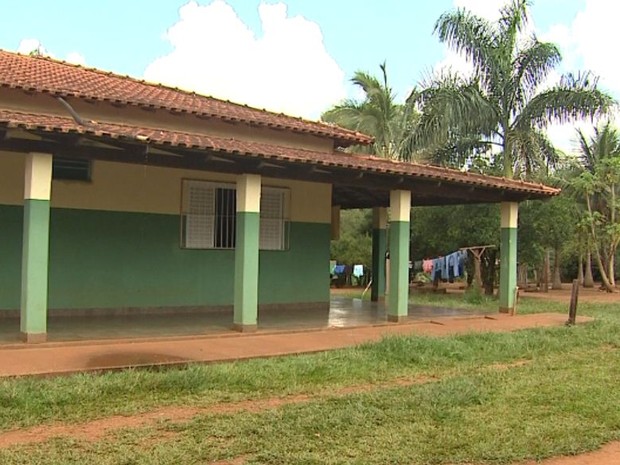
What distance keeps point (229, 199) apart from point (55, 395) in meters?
7.41

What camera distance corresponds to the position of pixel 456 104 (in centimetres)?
1975

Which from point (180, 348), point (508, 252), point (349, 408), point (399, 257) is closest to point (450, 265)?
point (508, 252)

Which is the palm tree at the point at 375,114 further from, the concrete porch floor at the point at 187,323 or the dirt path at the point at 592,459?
the dirt path at the point at 592,459

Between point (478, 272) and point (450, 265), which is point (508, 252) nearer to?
point (478, 272)

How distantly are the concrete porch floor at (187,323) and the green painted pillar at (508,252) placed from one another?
2.59 ft

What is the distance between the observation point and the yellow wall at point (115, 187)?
36.4 ft

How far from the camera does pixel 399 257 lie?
12.5 meters

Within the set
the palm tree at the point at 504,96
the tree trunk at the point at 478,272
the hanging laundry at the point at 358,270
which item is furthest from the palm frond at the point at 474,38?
the hanging laundry at the point at 358,270

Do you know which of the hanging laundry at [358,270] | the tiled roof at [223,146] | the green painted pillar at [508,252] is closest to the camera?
the tiled roof at [223,146]

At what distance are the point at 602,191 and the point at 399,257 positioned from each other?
1951 cm

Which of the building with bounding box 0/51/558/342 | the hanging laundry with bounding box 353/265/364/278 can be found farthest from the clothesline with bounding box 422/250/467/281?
the building with bounding box 0/51/558/342

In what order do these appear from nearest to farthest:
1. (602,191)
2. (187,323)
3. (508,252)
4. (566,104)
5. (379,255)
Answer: (187,323)
(508,252)
(379,255)
(566,104)
(602,191)

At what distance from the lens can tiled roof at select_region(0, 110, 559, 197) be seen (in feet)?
27.9

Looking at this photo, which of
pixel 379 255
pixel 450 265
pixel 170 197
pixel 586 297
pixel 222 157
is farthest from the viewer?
pixel 586 297
